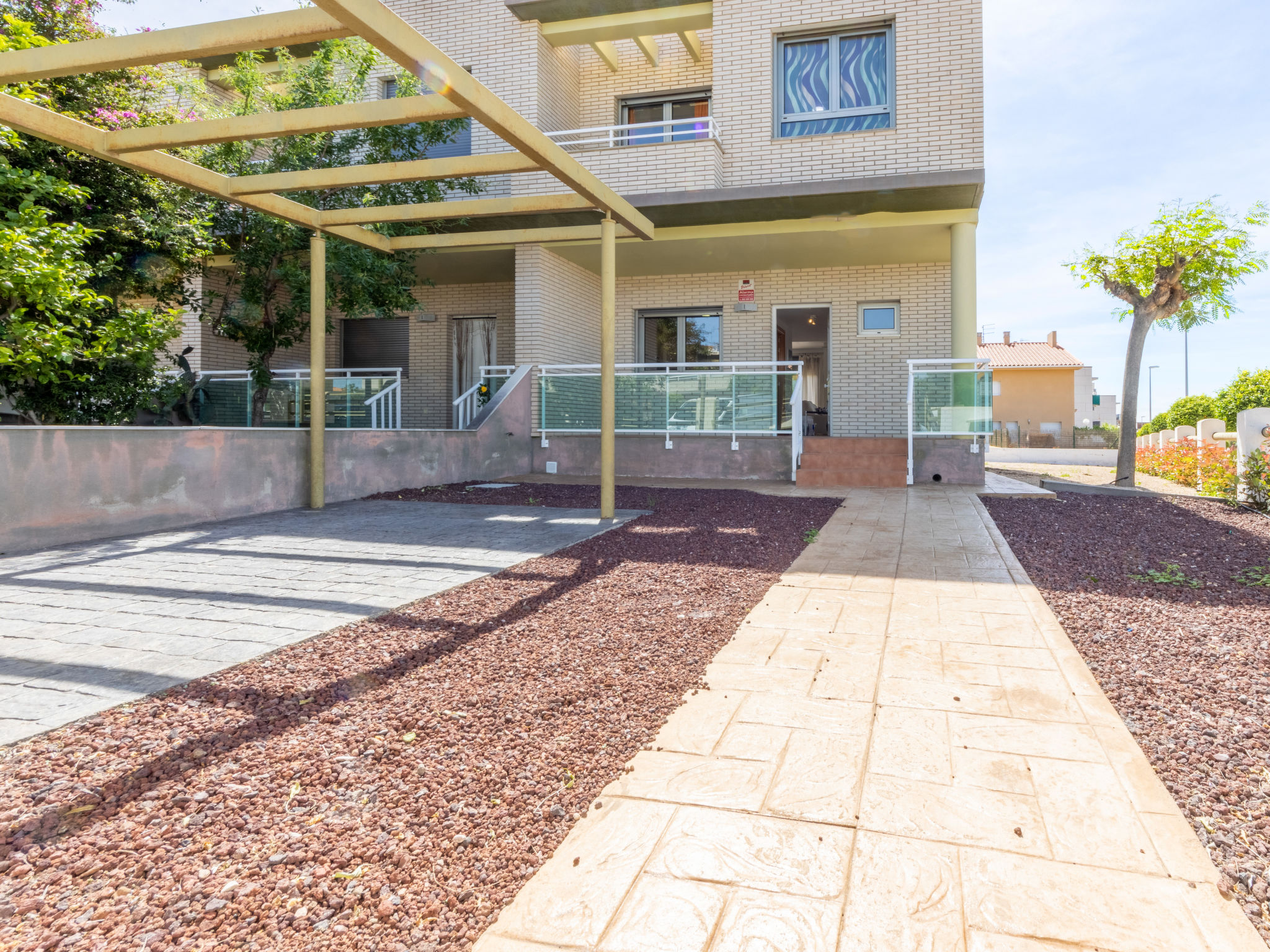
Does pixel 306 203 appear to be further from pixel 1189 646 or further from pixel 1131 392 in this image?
pixel 1131 392

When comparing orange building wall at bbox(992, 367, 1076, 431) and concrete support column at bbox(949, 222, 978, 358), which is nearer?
concrete support column at bbox(949, 222, 978, 358)

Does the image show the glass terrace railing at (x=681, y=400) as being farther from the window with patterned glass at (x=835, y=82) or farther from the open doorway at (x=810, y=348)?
the window with patterned glass at (x=835, y=82)

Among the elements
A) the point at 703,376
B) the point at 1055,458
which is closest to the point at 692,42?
the point at 703,376

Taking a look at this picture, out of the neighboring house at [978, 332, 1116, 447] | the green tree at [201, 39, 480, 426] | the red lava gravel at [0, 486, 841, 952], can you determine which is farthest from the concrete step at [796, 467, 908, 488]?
the neighboring house at [978, 332, 1116, 447]

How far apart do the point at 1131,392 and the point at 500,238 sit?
9.64 metres

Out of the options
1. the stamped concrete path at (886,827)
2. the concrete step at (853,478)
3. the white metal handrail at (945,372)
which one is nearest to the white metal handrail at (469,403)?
the concrete step at (853,478)

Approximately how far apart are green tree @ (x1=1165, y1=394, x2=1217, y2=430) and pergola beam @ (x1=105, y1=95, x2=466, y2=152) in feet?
72.0

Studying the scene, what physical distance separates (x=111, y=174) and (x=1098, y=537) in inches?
396

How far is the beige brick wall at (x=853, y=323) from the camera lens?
1302 centimetres

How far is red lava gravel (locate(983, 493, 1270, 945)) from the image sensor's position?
6.60 ft

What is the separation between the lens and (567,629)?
3707 millimetres

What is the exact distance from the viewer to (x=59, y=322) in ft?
21.2

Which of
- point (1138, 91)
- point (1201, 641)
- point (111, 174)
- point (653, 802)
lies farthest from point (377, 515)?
point (1138, 91)

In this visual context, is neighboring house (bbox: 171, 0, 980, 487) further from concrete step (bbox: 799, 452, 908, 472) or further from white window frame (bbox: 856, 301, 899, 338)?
concrete step (bbox: 799, 452, 908, 472)
